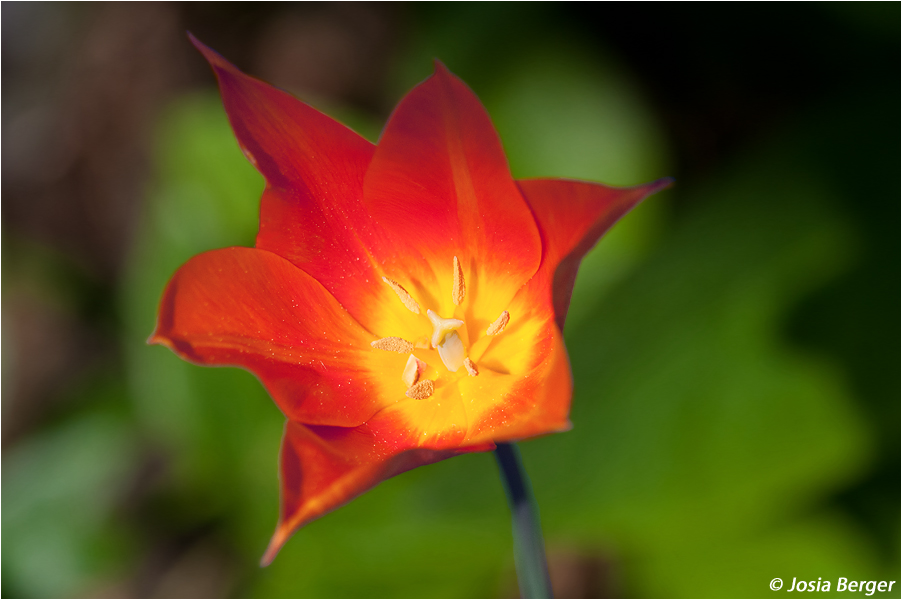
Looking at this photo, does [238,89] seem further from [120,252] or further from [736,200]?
[120,252]

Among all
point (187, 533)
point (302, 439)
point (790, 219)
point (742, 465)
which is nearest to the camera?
point (302, 439)

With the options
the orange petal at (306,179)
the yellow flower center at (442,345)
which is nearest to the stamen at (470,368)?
the yellow flower center at (442,345)

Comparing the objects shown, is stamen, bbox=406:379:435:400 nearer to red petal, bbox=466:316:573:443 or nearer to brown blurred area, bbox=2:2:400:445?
red petal, bbox=466:316:573:443

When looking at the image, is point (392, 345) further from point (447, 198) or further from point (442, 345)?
point (447, 198)

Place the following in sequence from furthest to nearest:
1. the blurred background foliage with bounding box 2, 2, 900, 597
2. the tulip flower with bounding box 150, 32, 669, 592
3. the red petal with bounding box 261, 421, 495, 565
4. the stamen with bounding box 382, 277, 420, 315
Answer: the blurred background foliage with bounding box 2, 2, 900, 597, the stamen with bounding box 382, 277, 420, 315, the tulip flower with bounding box 150, 32, 669, 592, the red petal with bounding box 261, 421, 495, 565

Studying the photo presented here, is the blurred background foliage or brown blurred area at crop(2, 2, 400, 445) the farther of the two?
brown blurred area at crop(2, 2, 400, 445)

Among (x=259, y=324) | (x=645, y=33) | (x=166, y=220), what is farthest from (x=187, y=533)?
(x=645, y=33)

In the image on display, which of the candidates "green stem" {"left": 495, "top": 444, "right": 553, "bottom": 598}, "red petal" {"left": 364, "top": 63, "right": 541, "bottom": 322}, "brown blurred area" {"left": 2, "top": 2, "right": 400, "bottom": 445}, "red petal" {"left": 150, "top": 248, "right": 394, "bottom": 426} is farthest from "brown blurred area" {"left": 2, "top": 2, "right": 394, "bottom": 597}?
"green stem" {"left": 495, "top": 444, "right": 553, "bottom": 598}
